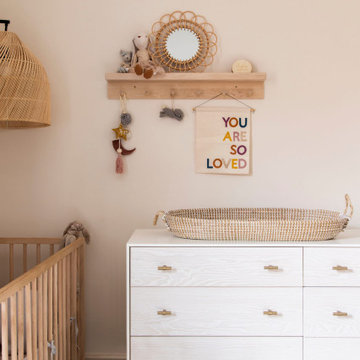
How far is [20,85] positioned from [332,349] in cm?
187

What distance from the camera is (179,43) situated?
8.32 ft

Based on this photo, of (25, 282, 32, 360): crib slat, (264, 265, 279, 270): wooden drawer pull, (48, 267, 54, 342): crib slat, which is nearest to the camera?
(25, 282, 32, 360): crib slat

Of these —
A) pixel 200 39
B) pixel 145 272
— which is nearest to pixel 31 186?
pixel 145 272

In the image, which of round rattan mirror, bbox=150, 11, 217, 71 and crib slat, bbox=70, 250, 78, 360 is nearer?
crib slat, bbox=70, 250, 78, 360

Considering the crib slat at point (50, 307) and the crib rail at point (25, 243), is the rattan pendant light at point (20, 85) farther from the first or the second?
the crib slat at point (50, 307)

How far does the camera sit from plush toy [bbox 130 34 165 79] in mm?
2426

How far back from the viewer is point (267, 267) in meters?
2.02

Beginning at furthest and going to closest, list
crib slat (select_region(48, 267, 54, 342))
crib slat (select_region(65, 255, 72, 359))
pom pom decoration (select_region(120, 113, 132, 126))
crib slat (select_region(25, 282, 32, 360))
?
pom pom decoration (select_region(120, 113, 132, 126)) < crib slat (select_region(65, 255, 72, 359)) < crib slat (select_region(48, 267, 54, 342)) < crib slat (select_region(25, 282, 32, 360))

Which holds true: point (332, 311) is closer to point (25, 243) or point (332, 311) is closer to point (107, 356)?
point (107, 356)

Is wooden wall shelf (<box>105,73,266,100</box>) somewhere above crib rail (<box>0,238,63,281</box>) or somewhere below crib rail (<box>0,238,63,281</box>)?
above

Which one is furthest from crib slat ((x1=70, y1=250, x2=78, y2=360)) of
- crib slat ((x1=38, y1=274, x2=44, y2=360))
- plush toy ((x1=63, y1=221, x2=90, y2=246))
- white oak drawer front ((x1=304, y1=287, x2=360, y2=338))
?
white oak drawer front ((x1=304, y1=287, x2=360, y2=338))

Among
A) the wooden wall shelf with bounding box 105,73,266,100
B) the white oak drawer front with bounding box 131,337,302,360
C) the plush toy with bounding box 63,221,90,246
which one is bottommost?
the white oak drawer front with bounding box 131,337,302,360

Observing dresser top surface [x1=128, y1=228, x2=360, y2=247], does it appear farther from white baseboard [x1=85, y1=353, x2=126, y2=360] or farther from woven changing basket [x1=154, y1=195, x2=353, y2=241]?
white baseboard [x1=85, y1=353, x2=126, y2=360]

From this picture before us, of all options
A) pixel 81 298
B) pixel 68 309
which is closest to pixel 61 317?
pixel 68 309
